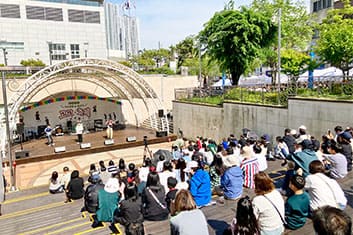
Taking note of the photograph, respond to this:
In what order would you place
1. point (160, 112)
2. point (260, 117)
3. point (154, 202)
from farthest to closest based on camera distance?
point (160, 112) < point (260, 117) < point (154, 202)

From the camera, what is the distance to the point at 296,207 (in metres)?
4.50

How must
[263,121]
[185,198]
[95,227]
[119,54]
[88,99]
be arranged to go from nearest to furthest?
[185,198] < [95,227] < [263,121] < [88,99] < [119,54]

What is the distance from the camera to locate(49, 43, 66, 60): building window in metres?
50.3

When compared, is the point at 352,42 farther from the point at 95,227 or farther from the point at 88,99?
the point at 88,99

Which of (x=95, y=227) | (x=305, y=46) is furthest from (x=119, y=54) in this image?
(x=95, y=227)

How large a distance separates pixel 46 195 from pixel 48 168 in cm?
816

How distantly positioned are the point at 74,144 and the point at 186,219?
2024 centimetres

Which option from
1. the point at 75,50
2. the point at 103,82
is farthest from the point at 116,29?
the point at 103,82

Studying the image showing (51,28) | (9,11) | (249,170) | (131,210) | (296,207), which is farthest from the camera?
(51,28)

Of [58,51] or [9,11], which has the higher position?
[9,11]

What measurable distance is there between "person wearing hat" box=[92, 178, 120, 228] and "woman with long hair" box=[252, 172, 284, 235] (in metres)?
3.36

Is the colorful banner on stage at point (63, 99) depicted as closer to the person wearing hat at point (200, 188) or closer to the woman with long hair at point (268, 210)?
the person wearing hat at point (200, 188)

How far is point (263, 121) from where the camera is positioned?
1557 centimetres

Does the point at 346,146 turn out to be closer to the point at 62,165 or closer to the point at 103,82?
the point at 62,165
